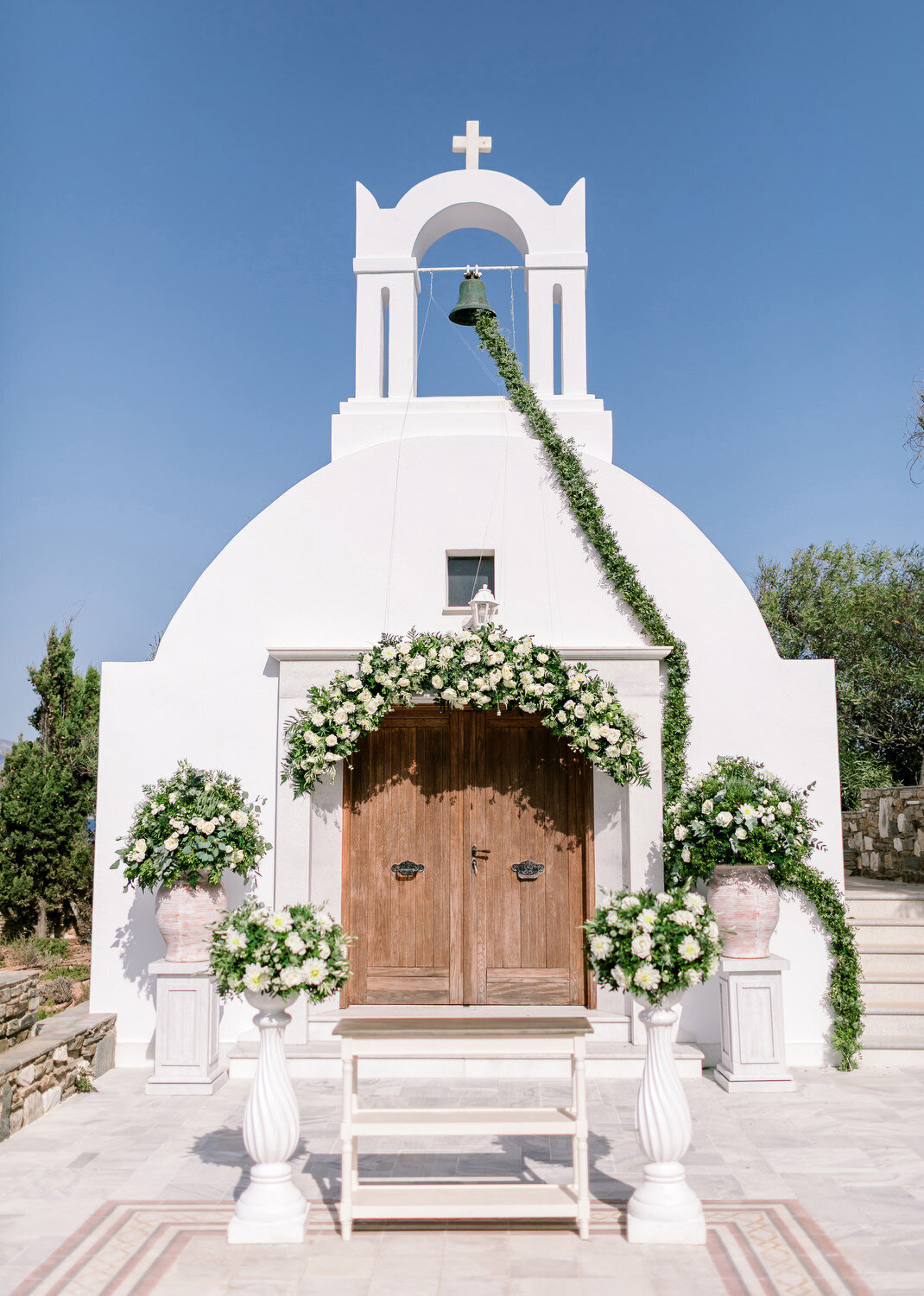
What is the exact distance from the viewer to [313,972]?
15.3 feet

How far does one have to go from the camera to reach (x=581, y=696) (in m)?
7.63

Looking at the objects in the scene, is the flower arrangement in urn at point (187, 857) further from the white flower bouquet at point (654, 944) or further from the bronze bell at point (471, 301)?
the bronze bell at point (471, 301)

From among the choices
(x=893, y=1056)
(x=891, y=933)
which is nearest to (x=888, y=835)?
(x=891, y=933)

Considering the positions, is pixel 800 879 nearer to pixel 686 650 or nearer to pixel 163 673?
pixel 686 650

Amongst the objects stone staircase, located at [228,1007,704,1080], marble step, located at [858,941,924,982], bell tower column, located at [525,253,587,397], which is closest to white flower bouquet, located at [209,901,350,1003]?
stone staircase, located at [228,1007,704,1080]

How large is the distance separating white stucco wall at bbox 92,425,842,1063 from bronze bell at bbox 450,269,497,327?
1.22 m

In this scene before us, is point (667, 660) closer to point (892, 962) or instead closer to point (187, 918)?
point (892, 962)

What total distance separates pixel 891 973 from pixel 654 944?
4644mm

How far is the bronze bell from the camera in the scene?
28.8 feet

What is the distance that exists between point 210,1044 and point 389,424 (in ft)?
16.2

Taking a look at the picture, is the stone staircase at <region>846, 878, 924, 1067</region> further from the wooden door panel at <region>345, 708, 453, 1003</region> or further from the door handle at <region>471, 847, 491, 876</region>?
the wooden door panel at <region>345, 708, 453, 1003</region>

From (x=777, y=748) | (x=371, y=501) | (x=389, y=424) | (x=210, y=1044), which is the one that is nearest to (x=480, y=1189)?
(x=210, y=1044)

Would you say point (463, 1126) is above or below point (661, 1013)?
below

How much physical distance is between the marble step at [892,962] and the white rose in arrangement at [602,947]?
4.43 m
